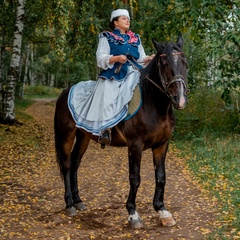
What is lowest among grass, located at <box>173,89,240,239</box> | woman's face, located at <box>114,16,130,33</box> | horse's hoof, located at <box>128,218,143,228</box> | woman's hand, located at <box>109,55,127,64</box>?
horse's hoof, located at <box>128,218,143,228</box>

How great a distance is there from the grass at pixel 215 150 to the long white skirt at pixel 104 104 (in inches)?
75.9

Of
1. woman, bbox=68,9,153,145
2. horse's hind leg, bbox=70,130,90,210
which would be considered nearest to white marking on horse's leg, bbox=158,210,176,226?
woman, bbox=68,9,153,145

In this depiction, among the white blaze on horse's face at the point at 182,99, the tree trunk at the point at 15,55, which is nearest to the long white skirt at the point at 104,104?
the white blaze on horse's face at the point at 182,99

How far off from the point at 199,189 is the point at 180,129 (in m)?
6.26

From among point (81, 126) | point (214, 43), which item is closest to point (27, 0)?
point (214, 43)

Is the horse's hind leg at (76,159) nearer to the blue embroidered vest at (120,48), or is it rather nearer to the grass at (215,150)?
the blue embroidered vest at (120,48)

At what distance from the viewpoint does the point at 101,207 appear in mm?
5883

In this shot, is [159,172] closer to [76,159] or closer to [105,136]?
[105,136]

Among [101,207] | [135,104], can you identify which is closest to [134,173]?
[135,104]

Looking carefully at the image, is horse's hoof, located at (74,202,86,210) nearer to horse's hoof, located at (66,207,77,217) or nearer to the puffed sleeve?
horse's hoof, located at (66,207,77,217)

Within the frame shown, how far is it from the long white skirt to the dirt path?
4.21 ft

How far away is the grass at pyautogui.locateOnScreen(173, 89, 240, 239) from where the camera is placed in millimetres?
5324

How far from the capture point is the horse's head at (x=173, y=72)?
170 inches

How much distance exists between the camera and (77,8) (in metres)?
14.0
